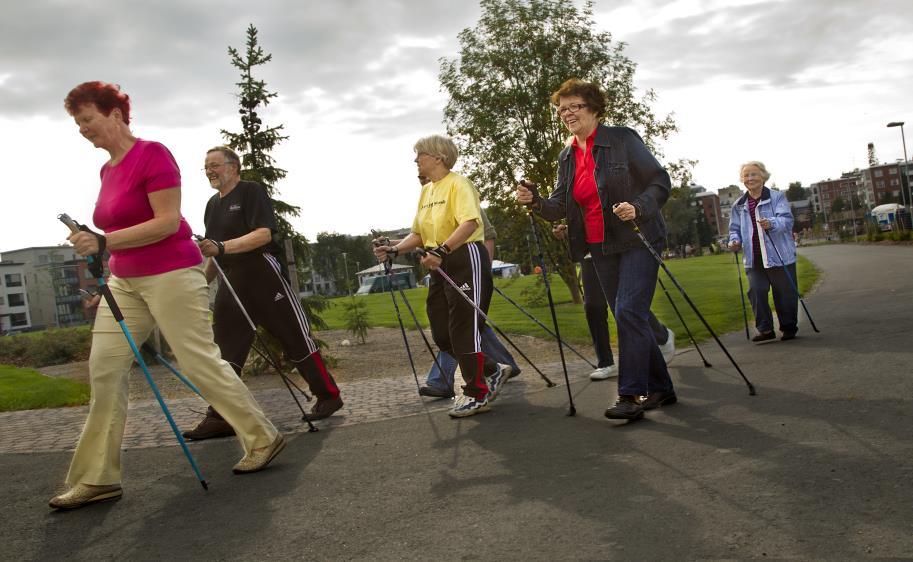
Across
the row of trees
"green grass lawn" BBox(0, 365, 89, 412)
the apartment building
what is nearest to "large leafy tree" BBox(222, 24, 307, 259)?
"green grass lawn" BBox(0, 365, 89, 412)

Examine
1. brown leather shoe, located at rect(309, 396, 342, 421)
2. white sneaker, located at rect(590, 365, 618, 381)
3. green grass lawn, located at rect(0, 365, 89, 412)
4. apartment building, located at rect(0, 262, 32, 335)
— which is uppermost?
apartment building, located at rect(0, 262, 32, 335)

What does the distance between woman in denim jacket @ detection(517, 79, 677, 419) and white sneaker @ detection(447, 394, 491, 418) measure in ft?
4.50

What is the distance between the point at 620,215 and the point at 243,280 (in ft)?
10.1

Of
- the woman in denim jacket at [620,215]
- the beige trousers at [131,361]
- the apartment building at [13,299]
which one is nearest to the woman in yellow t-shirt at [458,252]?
the woman in denim jacket at [620,215]

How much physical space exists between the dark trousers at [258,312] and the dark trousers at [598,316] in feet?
8.83

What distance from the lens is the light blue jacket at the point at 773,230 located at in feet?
33.3

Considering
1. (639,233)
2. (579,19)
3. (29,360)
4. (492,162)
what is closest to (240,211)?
(639,233)

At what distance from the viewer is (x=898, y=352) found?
7605mm

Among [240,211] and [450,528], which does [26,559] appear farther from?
[240,211]

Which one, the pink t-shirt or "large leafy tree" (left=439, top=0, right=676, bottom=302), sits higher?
"large leafy tree" (left=439, top=0, right=676, bottom=302)

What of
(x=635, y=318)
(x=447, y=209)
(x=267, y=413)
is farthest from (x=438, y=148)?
(x=267, y=413)

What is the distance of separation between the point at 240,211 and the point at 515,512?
3.83m

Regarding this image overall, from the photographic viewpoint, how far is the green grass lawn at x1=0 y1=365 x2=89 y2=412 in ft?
34.5

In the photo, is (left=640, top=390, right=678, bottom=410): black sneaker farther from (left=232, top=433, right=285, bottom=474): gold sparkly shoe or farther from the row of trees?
the row of trees
